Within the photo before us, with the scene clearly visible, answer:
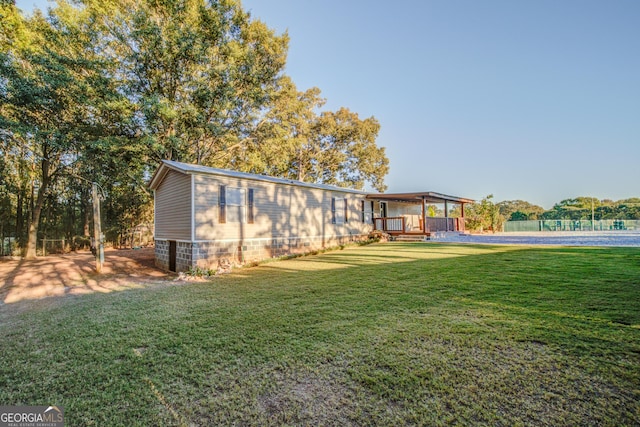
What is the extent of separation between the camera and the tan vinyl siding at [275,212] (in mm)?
9031

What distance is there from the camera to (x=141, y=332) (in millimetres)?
3670

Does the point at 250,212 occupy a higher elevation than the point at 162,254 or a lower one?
higher

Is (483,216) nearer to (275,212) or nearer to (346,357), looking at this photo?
(275,212)

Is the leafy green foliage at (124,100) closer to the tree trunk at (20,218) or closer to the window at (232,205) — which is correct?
the tree trunk at (20,218)

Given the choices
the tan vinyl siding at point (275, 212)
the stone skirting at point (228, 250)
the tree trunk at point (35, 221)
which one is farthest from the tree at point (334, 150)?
the tree trunk at point (35, 221)

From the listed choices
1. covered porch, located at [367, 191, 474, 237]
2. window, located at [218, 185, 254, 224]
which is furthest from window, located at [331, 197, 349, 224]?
window, located at [218, 185, 254, 224]

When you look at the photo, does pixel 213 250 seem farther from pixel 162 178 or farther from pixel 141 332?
pixel 141 332

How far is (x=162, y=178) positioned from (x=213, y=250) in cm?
421

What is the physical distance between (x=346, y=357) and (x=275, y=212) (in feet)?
29.1

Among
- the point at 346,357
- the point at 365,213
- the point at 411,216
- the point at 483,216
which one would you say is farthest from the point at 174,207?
the point at 483,216

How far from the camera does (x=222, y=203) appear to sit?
946 centimetres

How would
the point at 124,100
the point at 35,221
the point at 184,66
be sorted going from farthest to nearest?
the point at 184,66, the point at 35,221, the point at 124,100

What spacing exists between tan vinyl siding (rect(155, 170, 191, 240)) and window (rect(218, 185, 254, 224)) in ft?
3.37

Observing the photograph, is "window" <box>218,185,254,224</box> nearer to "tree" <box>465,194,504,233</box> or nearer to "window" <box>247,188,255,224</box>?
"window" <box>247,188,255,224</box>
